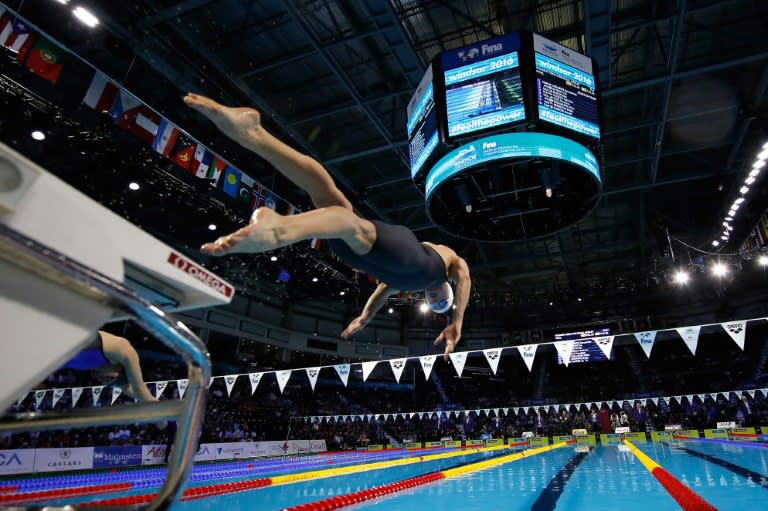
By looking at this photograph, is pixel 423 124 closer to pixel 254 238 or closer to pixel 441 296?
pixel 441 296

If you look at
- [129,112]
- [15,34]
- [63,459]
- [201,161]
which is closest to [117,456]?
[63,459]

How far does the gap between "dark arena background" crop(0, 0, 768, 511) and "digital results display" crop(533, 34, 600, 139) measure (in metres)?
0.05

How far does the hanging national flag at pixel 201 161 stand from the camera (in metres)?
9.88

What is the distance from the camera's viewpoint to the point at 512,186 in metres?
8.17

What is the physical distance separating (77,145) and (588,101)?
10943 millimetres

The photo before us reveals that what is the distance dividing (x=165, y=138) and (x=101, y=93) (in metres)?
1.32

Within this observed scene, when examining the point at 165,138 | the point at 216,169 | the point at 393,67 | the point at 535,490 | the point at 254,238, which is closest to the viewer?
the point at 254,238

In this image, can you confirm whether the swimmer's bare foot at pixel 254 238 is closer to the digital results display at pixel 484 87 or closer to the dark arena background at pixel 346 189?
the dark arena background at pixel 346 189

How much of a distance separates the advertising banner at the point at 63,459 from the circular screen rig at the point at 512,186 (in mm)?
12069

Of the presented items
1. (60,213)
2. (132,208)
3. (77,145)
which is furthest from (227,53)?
(60,213)

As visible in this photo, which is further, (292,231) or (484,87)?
(484,87)

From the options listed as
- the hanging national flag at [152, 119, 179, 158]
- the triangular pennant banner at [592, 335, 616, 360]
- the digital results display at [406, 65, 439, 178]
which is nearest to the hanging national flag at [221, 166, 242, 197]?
the hanging national flag at [152, 119, 179, 158]

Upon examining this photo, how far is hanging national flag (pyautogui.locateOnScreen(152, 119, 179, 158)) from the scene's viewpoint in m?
9.04

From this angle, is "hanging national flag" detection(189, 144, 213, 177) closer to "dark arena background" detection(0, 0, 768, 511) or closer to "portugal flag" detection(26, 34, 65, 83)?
"dark arena background" detection(0, 0, 768, 511)
